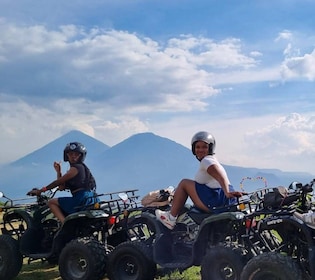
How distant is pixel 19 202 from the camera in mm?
9859

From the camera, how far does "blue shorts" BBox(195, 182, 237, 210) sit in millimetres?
7312

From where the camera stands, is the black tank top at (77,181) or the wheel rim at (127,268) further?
the black tank top at (77,181)

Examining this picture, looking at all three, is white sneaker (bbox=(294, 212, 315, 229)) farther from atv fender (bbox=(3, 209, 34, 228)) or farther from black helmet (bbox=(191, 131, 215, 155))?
atv fender (bbox=(3, 209, 34, 228))

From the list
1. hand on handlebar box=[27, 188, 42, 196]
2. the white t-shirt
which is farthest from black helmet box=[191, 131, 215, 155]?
hand on handlebar box=[27, 188, 42, 196]

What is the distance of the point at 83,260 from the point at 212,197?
2297 mm

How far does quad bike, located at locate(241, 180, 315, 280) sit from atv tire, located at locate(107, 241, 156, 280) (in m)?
1.94

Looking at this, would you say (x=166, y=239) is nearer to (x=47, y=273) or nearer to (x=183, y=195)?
(x=183, y=195)

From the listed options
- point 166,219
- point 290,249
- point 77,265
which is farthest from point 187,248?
point 290,249

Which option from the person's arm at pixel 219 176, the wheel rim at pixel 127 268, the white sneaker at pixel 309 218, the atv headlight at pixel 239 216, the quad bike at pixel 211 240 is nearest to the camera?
the white sneaker at pixel 309 218

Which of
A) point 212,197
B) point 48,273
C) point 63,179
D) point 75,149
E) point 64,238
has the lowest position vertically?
point 48,273

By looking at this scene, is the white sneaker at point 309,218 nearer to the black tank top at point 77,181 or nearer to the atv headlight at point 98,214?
the atv headlight at point 98,214

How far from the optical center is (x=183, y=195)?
751cm

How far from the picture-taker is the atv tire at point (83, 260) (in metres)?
7.79

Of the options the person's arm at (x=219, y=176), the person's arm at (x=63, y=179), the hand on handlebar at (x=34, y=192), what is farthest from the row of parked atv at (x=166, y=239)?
the person's arm at (x=63, y=179)
